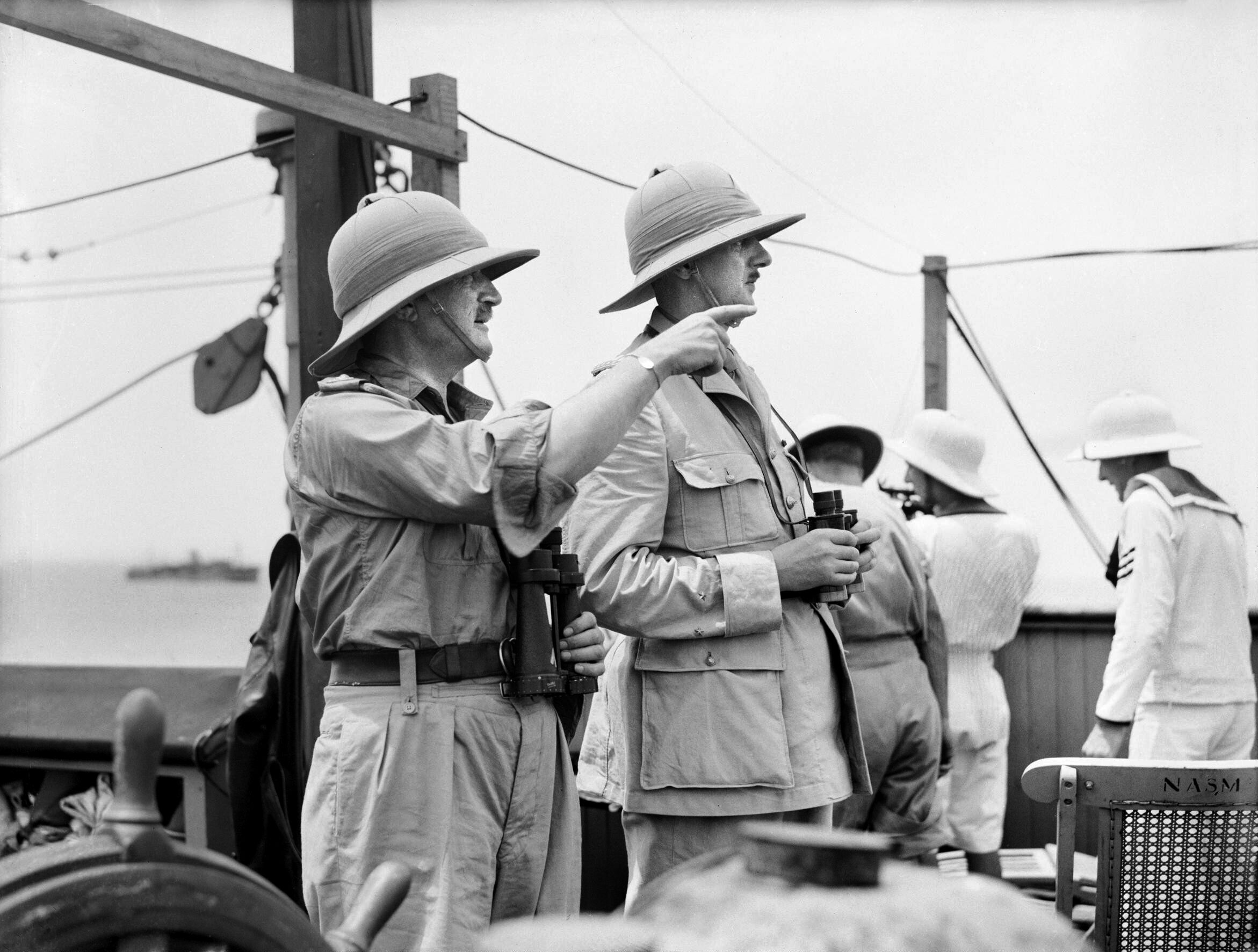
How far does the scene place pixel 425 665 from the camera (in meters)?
2.08

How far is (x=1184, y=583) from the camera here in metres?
4.09

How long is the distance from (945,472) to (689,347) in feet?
9.92

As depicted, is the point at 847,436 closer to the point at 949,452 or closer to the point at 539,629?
the point at 949,452

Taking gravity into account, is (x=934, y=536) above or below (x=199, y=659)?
above

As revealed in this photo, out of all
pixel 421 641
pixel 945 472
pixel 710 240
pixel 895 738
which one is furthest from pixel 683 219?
pixel 945 472

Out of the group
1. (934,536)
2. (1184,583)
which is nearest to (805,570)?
(1184,583)

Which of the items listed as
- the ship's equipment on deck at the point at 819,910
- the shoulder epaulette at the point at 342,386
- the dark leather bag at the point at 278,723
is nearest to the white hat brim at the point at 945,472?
the dark leather bag at the point at 278,723

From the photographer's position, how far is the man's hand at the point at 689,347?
2.16 metres

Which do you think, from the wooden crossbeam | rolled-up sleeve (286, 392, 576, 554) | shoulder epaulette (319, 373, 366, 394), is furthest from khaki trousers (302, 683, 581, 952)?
the wooden crossbeam

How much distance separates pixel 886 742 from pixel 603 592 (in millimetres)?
1829

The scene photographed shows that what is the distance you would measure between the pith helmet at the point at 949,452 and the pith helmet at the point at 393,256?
298 centimetres

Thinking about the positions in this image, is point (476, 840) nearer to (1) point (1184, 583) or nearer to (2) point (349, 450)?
(2) point (349, 450)

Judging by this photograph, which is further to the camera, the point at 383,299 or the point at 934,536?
the point at 934,536

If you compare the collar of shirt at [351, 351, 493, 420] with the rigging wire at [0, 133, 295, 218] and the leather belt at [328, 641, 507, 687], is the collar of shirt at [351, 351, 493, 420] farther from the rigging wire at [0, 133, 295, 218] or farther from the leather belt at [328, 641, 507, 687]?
the rigging wire at [0, 133, 295, 218]
